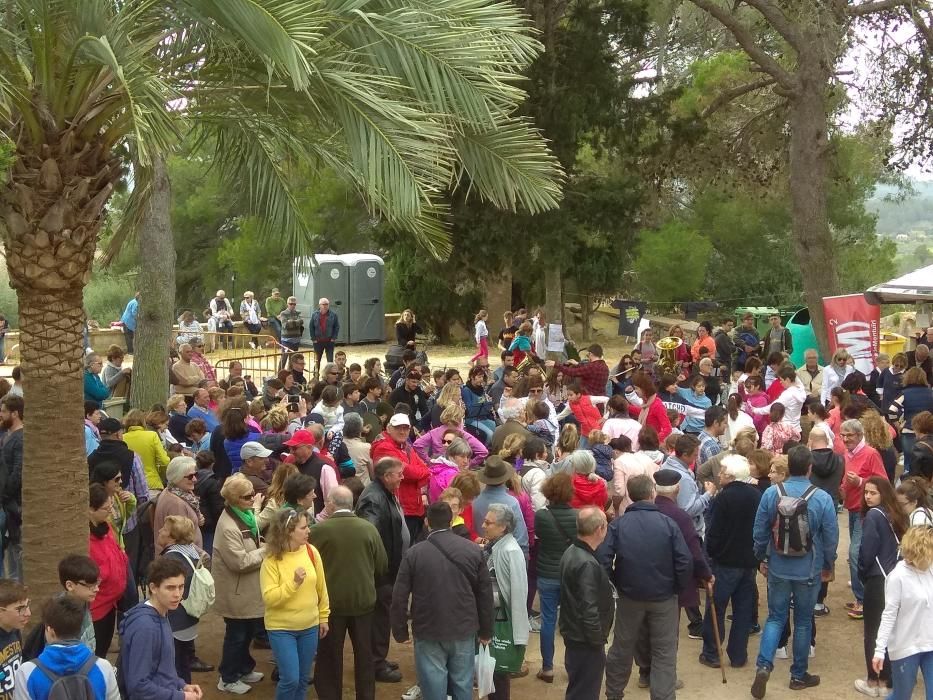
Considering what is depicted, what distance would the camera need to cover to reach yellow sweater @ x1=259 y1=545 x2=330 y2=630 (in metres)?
6.45

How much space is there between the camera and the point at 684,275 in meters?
31.8

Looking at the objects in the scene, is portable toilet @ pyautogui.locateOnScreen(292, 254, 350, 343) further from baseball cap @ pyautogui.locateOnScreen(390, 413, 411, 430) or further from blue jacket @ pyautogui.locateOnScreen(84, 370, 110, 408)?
baseball cap @ pyautogui.locateOnScreen(390, 413, 411, 430)

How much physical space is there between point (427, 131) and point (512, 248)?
42.7ft

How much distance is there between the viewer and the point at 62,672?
16.2 feet

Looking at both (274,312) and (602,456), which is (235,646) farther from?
(274,312)

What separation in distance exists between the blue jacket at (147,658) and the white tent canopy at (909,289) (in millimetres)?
11392

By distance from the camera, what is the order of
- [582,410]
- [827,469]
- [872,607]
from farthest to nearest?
1. [582,410]
2. [827,469]
3. [872,607]

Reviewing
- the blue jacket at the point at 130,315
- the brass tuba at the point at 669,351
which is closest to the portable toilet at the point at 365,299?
the blue jacket at the point at 130,315

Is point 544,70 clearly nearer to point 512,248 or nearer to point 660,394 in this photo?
point 512,248

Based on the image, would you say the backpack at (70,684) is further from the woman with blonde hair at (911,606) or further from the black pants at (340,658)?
the woman with blonde hair at (911,606)

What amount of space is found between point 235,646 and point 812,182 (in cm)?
1564

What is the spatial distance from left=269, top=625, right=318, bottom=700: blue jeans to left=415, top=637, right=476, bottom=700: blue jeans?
64 centimetres

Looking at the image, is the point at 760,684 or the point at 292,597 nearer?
the point at 292,597

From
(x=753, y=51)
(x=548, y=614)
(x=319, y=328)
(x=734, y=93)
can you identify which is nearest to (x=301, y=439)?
(x=548, y=614)
